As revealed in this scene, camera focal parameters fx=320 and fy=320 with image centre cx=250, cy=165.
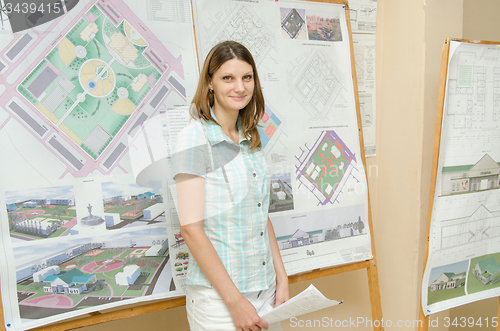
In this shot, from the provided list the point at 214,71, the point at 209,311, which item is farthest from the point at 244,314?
the point at 214,71

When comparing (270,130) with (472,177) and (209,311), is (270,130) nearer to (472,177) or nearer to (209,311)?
(209,311)

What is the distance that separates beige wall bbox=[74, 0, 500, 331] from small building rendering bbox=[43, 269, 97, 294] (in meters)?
0.44

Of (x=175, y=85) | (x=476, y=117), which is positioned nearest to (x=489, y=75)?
(x=476, y=117)

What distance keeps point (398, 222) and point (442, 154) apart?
1.45ft

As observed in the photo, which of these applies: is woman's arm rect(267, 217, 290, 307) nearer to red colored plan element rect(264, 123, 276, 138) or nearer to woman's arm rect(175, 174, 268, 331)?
woman's arm rect(175, 174, 268, 331)

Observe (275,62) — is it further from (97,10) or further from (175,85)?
(97,10)

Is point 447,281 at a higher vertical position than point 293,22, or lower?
lower

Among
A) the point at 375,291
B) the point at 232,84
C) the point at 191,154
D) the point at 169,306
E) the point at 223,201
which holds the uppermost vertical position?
the point at 232,84

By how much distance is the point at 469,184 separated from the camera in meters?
1.43

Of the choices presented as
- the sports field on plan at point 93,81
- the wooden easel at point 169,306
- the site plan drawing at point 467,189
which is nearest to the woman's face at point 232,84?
the sports field on plan at point 93,81

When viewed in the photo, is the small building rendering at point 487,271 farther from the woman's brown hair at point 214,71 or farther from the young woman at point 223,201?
the woman's brown hair at point 214,71

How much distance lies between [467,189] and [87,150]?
5.12ft

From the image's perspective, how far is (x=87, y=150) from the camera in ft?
3.49

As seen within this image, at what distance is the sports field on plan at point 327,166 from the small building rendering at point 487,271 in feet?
2.53
